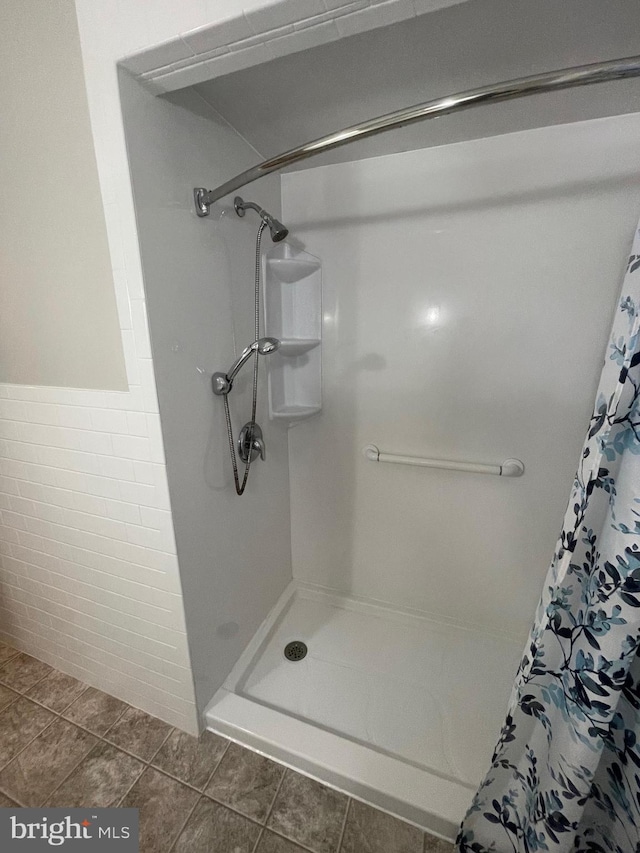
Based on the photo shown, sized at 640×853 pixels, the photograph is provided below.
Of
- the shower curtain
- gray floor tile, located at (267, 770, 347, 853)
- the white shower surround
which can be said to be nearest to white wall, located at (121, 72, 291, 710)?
the white shower surround

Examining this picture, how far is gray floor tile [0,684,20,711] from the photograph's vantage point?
1.27 metres

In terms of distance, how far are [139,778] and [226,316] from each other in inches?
57.0

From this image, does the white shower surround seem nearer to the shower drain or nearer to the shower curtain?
the shower drain

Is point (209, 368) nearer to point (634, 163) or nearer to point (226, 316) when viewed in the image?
point (226, 316)

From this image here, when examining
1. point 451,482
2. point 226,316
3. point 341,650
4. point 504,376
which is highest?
point 226,316

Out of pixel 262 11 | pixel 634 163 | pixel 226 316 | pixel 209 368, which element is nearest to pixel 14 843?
pixel 209 368

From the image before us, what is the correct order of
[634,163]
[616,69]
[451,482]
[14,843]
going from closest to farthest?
A: [616,69] → [14,843] → [634,163] → [451,482]

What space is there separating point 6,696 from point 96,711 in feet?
1.21

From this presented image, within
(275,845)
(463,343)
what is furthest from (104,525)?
(463,343)

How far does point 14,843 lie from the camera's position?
0.89 metres

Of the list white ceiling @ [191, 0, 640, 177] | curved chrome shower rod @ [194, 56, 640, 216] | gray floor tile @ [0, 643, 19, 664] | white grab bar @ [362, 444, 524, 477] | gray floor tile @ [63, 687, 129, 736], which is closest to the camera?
curved chrome shower rod @ [194, 56, 640, 216]

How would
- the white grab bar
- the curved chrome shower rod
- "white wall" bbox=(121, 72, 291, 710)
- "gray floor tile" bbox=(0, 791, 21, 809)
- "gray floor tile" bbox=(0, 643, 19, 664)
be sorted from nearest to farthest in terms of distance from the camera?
the curved chrome shower rod
"white wall" bbox=(121, 72, 291, 710)
"gray floor tile" bbox=(0, 791, 21, 809)
the white grab bar
"gray floor tile" bbox=(0, 643, 19, 664)

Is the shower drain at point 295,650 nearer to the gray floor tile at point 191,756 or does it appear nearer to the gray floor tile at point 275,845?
the gray floor tile at point 191,756

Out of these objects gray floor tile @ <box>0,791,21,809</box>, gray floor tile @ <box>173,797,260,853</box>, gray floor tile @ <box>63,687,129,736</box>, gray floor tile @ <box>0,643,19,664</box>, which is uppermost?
gray floor tile @ <box>0,791,21,809</box>
